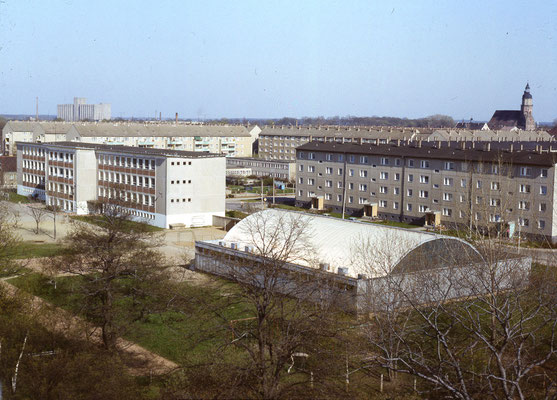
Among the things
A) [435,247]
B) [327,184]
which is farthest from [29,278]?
[327,184]

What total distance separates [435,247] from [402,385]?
20.8 ft

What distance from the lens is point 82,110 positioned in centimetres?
14875

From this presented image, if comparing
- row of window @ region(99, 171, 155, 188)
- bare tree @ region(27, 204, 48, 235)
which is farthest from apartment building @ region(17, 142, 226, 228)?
bare tree @ region(27, 204, 48, 235)

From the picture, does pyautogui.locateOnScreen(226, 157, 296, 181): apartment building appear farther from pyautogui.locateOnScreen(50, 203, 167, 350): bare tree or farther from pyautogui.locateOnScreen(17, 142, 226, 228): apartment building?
pyautogui.locateOnScreen(50, 203, 167, 350): bare tree

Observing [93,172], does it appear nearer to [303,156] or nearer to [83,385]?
[303,156]

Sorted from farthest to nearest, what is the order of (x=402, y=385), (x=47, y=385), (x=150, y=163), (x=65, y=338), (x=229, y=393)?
(x=150, y=163) → (x=65, y=338) → (x=402, y=385) → (x=47, y=385) → (x=229, y=393)

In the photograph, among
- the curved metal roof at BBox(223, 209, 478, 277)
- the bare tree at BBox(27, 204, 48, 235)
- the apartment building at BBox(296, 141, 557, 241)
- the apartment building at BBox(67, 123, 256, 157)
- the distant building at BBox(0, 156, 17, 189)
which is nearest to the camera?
the curved metal roof at BBox(223, 209, 478, 277)

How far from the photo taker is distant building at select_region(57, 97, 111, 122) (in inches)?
5763

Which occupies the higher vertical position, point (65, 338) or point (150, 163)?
point (150, 163)

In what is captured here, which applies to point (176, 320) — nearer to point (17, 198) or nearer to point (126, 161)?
point (126, 161)

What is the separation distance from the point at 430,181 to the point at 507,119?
59726mm

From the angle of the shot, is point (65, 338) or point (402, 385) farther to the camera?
point (65, 338)

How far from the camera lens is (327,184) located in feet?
122

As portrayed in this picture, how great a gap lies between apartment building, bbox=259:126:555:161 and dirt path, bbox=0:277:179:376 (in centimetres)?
3764
